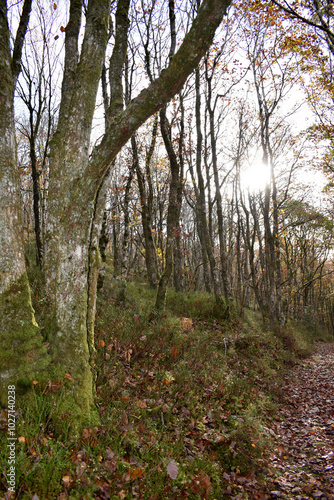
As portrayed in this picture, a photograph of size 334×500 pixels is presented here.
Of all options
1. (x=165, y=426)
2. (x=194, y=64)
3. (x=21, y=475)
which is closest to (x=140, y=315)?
(x=165, y=426)

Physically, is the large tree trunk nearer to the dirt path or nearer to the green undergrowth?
the green undergrowth

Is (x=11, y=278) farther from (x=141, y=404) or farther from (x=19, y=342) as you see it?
(x=141, y=404)

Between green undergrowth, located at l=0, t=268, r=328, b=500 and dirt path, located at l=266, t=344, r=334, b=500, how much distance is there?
0.28 metres

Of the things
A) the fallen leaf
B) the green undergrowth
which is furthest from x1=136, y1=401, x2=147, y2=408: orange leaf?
the fallen leaf

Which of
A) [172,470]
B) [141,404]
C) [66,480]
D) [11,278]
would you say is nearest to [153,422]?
[141,404]

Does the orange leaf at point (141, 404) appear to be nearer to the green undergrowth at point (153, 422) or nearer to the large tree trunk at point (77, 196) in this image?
the green undergrowth at point (153, 422)

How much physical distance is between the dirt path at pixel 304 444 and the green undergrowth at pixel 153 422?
278 millimetres

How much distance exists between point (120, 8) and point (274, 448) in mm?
9012

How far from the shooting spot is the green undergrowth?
2.53 metres

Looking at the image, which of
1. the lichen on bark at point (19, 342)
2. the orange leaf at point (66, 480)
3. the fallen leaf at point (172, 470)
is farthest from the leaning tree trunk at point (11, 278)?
the fallen leaf at point (172, 470)

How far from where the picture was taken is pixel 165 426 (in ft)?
12.5

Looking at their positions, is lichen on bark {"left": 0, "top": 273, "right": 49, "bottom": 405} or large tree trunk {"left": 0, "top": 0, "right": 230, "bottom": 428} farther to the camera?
large tree trunk {"left": 0, "top": 0, "right": 230, "bottom": 428}

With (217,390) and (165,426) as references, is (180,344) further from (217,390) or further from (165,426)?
(165,426)

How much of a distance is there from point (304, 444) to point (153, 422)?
2890 mm
